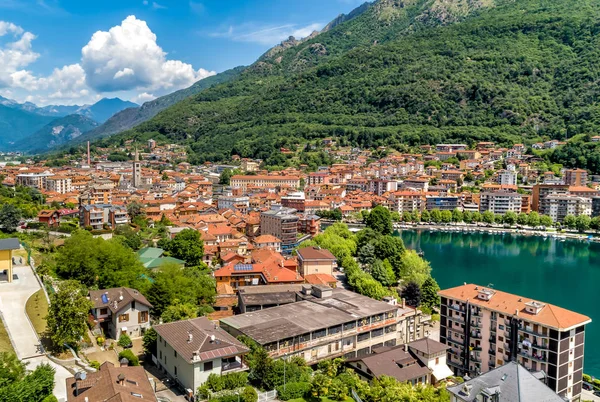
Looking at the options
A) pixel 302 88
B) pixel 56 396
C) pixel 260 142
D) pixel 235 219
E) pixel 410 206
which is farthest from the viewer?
pixel 302 88

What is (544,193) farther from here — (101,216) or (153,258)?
(153,258)

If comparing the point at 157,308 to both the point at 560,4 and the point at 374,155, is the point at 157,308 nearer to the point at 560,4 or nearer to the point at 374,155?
the point at 374,155

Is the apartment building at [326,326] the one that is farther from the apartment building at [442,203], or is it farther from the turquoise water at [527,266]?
the apartment building at [442,203]

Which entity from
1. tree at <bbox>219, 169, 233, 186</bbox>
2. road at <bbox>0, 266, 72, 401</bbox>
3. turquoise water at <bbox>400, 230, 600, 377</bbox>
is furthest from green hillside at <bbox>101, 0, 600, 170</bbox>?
road at <bbox>0, 266, 72, 401</bbox>

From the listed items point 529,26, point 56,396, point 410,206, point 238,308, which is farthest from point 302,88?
point 56,396

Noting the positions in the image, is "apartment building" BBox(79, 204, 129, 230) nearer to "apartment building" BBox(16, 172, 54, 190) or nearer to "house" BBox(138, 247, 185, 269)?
"house" BBox(138, 247, 185, 269)

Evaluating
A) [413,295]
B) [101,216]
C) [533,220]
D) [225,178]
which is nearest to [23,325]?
[413,295]
